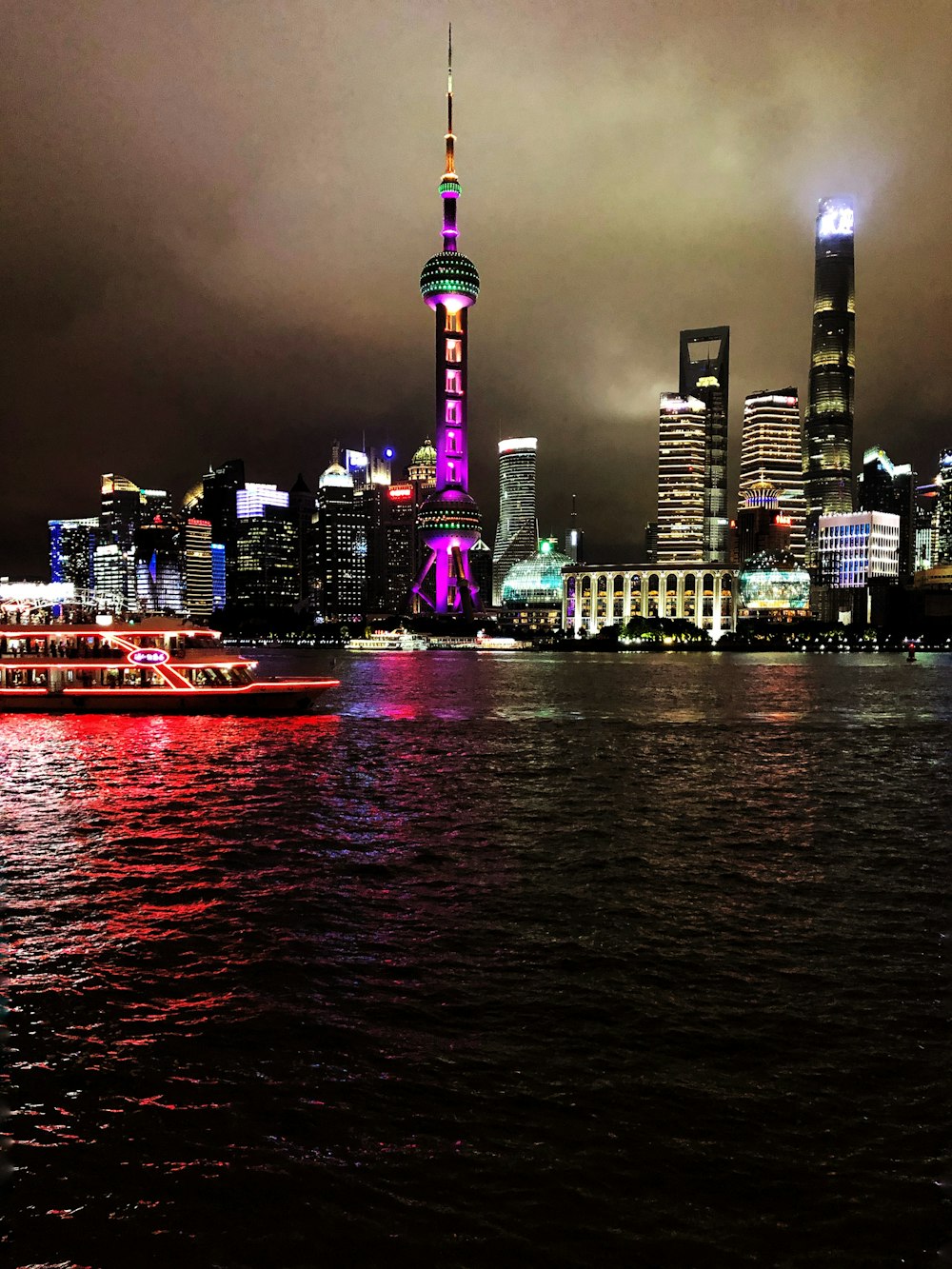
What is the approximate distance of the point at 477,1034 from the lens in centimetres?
1169

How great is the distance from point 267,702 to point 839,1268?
5620 centimetres

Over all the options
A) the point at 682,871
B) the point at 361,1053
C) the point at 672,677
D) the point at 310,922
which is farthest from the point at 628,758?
the point at 672,677

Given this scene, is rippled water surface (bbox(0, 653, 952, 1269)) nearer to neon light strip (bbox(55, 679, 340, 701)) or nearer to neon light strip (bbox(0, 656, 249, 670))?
neon light strip (bbox(55, 679, 340, 701))

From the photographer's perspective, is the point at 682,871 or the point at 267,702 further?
the point at 267,702

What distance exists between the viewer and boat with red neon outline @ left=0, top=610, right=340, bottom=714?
2341 inches

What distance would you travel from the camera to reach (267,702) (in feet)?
201

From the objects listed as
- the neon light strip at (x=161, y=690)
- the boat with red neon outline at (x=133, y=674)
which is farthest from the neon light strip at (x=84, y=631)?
the neon light strip at (x=161, y=690)

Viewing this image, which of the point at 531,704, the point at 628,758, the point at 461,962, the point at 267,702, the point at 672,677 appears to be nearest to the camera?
the point at 461,962

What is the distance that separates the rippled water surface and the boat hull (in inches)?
1198

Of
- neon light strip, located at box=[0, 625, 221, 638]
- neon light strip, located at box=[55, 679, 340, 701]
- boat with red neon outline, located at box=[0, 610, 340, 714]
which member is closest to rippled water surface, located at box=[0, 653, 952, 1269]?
neon light strip, located at box=[55, 679, 340, 701]

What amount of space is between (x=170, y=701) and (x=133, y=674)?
3.46m

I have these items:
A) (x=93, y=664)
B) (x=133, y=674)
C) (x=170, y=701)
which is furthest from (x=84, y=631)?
(x=170, y=701)

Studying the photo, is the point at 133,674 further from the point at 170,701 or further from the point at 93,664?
the point at 170,701

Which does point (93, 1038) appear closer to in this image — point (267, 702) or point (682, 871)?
point (682, 871)
